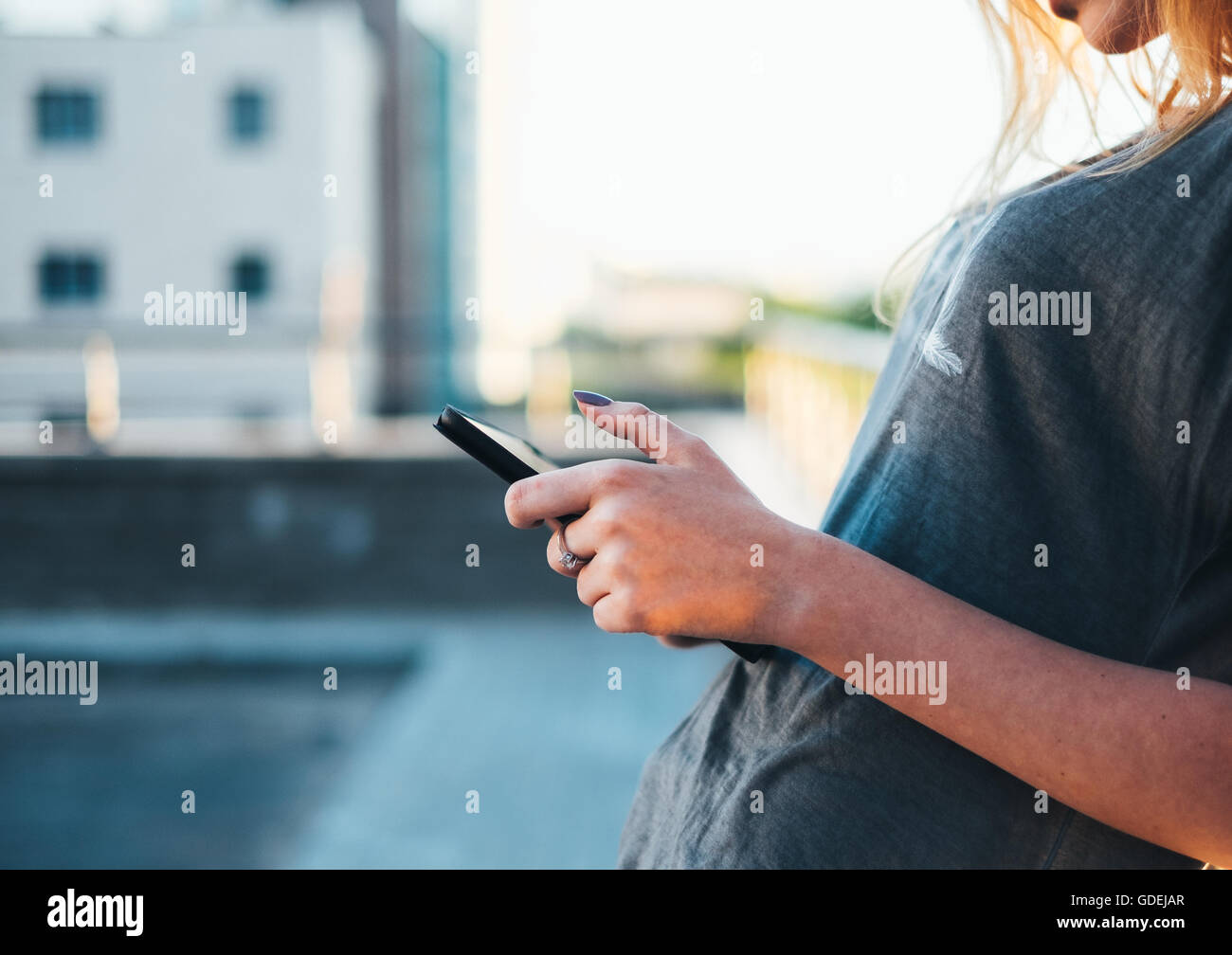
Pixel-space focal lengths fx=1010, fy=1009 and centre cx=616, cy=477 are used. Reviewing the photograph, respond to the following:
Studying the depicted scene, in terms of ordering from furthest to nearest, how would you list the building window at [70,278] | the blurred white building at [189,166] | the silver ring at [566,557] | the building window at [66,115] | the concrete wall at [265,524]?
1. the building window at [70,278]
2. the building window at [66,115]
3. the blurred white building at [189,166]
4. the concrete wall at [265,524]
5. the silver ring at [566,557]

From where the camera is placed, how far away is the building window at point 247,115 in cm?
1730

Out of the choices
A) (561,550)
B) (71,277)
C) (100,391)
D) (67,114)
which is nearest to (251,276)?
(71,277)

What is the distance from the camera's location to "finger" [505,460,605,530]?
67 cm

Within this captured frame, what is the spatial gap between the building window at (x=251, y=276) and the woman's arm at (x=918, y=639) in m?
18.3

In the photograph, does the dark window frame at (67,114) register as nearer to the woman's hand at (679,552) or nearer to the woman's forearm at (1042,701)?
the woman's hand at (679,552)

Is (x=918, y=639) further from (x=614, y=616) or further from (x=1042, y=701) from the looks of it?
(x=614, y=616)

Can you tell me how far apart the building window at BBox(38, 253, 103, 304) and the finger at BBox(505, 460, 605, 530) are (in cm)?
1939

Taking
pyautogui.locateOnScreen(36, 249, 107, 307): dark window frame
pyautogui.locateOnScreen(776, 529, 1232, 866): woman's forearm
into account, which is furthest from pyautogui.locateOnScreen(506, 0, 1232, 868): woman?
pyautogui.locateOnScreen(36, 249, 107, 307): dark window frame

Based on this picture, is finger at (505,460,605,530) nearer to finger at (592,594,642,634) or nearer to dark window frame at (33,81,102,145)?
finger at (592,594,642,634)

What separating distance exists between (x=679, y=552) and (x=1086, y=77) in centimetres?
68

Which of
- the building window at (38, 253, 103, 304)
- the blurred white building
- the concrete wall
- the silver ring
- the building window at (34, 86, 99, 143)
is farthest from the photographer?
the building window at (38, 253, 103, 304)

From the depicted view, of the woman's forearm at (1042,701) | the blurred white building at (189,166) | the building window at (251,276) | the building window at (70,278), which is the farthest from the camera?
the building window at (251,276)

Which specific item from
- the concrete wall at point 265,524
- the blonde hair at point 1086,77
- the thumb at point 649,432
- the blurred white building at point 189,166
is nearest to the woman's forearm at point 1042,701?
the thumb at point 649,432

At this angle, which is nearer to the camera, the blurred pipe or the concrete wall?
the concrete wall
